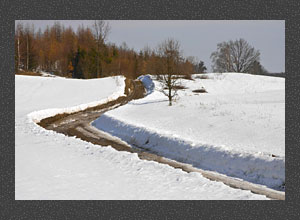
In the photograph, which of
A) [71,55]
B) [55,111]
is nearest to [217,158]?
[55,111]

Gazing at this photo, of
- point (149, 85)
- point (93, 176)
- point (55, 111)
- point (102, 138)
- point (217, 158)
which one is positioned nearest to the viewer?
point (93, 176)

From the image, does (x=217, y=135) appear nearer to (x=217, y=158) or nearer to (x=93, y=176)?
(x=217, y=158)

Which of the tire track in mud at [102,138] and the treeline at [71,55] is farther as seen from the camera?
the treeline at [71,55]

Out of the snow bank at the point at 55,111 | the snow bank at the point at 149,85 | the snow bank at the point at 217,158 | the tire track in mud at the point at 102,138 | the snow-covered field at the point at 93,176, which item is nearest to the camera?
the snow-covered field at the point at 93,176

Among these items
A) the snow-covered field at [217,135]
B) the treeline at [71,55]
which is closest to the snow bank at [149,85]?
the treeline at [71,55]

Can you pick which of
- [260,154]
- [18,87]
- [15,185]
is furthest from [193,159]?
[18,87]

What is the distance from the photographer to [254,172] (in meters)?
9.25

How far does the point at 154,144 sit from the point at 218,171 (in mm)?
4131

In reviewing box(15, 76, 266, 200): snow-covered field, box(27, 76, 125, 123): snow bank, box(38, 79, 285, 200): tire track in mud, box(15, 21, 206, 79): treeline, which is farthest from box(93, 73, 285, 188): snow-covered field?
box(15, 21, 206, 79): treeline

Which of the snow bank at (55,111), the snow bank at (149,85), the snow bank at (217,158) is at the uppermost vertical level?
the snow bank at (149,85)

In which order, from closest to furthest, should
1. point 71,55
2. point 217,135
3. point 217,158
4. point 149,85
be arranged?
1. point 217,158
2. point 217,135
3. point 149,85
4. point 71,55

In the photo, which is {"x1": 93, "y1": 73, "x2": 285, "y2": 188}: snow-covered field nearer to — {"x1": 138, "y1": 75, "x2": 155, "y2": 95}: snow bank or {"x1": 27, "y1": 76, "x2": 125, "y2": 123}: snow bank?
{"x1": 27, "y1": 76, "x2": 125, "y2": 123}: snow bank

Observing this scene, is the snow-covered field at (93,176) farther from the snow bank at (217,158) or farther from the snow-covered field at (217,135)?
the snow-covered field at (217,135)

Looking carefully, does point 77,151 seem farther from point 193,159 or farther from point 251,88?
Result: point 251,88
